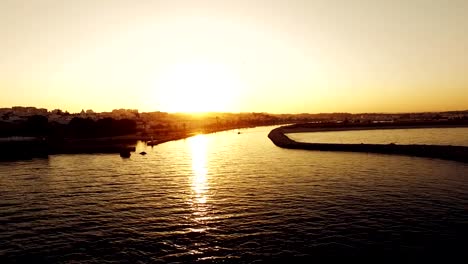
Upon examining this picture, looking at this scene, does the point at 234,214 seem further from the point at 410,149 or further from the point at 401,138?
the point at 401,138

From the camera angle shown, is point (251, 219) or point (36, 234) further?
point (251, 219)

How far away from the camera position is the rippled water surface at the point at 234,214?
2770 cm

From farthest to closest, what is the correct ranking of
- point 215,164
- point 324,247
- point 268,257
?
point 215,164 → point 324,247 → point 268,257

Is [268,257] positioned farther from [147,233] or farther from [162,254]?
[147,233]

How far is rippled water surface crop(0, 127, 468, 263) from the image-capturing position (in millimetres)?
27703

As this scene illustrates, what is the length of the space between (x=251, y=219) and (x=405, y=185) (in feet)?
91.4

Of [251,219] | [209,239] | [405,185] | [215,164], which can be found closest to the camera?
[209,239]

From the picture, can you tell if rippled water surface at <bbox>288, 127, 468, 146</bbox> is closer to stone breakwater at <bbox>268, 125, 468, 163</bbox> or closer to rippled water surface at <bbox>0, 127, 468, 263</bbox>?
stone breakwater at <bbox>268, 125, 468, 163</bbox>

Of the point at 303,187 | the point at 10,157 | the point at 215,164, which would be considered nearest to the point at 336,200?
the point at 303,187

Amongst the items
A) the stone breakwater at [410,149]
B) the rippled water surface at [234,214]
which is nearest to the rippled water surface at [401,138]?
the stone breakwater at [410,149]

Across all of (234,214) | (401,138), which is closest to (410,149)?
(401,138)

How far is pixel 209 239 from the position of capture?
2995cm

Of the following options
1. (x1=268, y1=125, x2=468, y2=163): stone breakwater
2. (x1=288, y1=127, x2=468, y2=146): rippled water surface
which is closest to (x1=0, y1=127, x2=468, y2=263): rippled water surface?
(x1=268, y1=125, x2=468, y2=163): stone breakwater

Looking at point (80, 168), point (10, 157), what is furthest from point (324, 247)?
point (10, 157)
